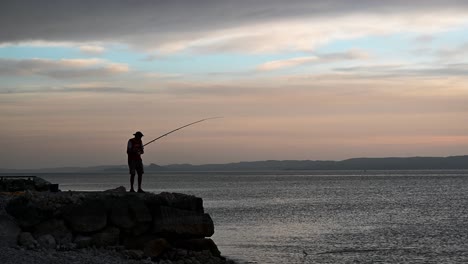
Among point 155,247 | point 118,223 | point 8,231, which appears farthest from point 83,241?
point 155,247


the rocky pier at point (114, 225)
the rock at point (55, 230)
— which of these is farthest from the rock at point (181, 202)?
the rock at point (55, 230)

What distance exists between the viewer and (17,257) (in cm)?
1606

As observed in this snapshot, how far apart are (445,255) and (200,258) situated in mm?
11659

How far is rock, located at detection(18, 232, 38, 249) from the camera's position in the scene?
17.6 metres

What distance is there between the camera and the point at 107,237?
19000 mm

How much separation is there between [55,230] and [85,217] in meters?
0.85

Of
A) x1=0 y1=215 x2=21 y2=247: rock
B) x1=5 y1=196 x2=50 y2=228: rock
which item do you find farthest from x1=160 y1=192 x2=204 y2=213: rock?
x1=0 y1=215 x2=21 y2=247: rock

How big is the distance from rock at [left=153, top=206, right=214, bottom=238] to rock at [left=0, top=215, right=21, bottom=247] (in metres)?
3.79

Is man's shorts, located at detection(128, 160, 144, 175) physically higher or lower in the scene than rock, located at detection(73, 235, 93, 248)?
higher

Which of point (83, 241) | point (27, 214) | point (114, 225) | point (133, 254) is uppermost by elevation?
point (27, 214)

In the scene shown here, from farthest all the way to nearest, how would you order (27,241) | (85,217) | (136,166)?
(136,166) < (85,217) < (27,241)

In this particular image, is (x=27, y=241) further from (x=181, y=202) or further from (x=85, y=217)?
(x=181, y=202)

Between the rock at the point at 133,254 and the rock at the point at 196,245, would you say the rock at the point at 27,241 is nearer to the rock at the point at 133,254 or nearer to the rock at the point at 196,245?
the rock at the point at 133,254

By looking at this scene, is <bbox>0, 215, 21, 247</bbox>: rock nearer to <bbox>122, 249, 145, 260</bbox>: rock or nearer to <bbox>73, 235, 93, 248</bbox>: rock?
<bbox>73, 235, 93, 248</bbox>: rock
